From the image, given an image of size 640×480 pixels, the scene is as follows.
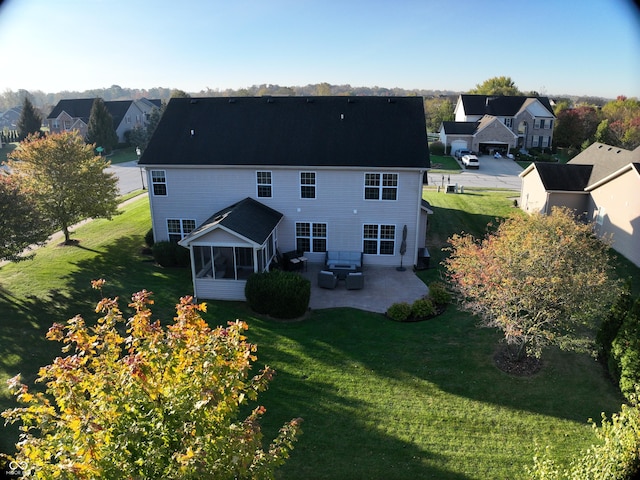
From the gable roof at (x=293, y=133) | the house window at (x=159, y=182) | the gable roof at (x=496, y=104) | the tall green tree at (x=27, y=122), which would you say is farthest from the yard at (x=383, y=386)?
the tall green tree at (x=27, y=122)

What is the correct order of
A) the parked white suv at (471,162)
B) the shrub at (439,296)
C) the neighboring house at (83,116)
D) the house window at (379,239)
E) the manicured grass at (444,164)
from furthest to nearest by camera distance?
the neighboring house at (83,116), the parked white suv at (471,162), the manicured grass at (444,164), the house window at (379,239), the shrub at (439,296)

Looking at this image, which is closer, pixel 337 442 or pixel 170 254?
pixel 337 442

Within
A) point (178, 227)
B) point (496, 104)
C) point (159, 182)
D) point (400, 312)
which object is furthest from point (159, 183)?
point (496, 104)

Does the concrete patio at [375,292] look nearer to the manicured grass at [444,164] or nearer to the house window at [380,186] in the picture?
the house window at [380,186]

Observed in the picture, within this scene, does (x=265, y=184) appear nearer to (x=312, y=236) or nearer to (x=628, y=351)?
(x=312, y=236)

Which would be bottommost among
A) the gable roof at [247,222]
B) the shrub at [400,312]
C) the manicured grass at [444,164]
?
the shrub at [400,312]

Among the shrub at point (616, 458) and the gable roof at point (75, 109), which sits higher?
the gable roof at point (75, 109)
